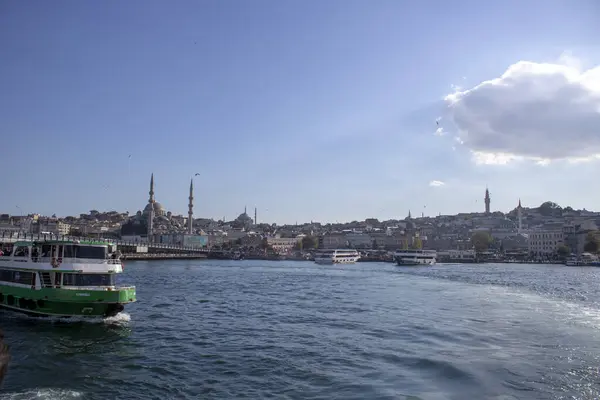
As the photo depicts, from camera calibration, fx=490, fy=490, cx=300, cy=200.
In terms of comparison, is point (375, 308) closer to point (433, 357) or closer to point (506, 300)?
point (506, 300)

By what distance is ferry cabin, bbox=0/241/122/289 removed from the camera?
677 inches

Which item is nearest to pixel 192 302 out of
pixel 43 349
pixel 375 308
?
pixel 375 308

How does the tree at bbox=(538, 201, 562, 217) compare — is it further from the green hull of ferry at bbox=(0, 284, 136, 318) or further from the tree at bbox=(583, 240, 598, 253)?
the green hull of ferry at bbox=(0, 284, 136, 318)

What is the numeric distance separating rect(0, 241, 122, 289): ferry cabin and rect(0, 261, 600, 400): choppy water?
1.43 meters

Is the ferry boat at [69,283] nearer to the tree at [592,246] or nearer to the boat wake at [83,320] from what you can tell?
the boat wake at [83,320]

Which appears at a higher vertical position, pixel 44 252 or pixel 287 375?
pixel 44 252

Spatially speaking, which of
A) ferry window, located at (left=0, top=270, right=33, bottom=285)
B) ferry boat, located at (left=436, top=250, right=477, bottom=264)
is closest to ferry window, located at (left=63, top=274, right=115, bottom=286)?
ferry window, located at (left=0, top=270, right=33, bottom=285)

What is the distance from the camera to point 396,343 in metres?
13.9

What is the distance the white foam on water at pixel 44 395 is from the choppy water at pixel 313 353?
2cm

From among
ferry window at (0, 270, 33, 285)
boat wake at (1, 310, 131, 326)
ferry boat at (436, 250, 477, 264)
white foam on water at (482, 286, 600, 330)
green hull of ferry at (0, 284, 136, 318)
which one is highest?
ferry window at (0, 270, 33, 285)

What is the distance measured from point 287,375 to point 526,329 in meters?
9.58

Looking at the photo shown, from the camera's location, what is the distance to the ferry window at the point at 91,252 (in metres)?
17.8

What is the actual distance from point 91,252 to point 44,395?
925cm

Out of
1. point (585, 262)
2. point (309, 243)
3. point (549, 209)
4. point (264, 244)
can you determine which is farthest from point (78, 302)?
point (549, 209)
